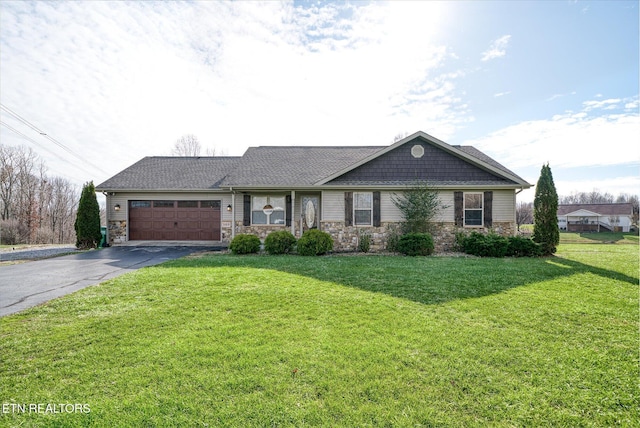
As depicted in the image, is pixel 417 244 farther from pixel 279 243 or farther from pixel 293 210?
pixel 293 210

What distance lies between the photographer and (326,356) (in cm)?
318

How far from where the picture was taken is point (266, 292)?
18.1 ft

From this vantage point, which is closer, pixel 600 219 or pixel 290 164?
pixel 290 164

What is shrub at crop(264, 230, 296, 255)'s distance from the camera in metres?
11.0

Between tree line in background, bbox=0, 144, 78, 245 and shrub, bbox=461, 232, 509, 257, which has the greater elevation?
tree line in background, bbox=0, 144, 78, 245

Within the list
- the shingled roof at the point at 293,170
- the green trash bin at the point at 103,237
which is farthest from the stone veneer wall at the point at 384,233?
the green trash bin at the point at 103,237

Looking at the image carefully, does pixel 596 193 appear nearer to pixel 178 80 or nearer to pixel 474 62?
pixel 474 62

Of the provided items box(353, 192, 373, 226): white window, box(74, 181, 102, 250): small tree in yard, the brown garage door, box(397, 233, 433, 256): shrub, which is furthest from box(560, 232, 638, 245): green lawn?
box(74, 181, 102, 250): small tree in yard

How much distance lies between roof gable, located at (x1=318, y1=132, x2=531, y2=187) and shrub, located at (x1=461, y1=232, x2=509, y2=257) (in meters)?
2.40

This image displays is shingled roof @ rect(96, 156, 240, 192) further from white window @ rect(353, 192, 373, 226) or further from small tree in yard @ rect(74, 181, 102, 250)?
white window @ rect(353, 192, 373, 226)

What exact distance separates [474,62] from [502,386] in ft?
40.3

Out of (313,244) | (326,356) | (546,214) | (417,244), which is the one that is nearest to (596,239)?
(546,214)

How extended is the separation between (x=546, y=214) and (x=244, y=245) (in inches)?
469

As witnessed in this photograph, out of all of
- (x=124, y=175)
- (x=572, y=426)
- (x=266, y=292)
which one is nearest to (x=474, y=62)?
(x=266, y=292)
